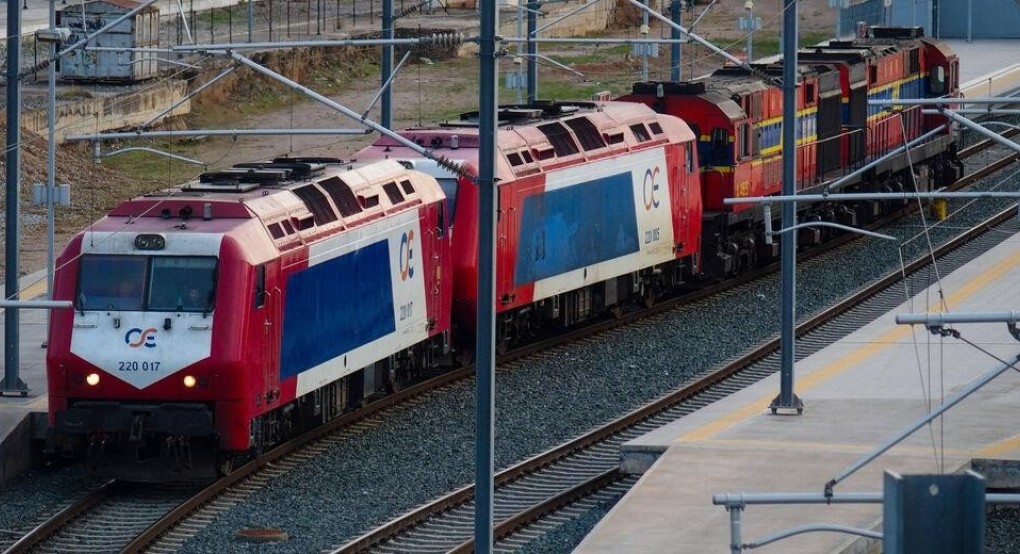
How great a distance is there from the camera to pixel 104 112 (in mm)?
47500

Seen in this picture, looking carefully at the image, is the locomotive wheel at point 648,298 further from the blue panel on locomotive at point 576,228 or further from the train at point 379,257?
the blue panel on locomotive at point 576,228

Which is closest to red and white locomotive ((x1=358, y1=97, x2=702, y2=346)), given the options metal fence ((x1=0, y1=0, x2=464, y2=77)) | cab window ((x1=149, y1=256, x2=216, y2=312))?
cab window ((x1=149, y1=256, x2=216, y2=312))

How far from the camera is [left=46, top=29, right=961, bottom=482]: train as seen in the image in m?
21.0

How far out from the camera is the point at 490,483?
1457cm

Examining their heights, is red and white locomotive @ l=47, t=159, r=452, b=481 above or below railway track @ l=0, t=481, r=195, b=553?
above

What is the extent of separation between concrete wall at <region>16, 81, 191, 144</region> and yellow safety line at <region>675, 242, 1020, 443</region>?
19503mm

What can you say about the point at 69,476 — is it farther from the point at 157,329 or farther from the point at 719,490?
the point at 719,490

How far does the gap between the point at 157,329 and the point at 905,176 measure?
84.4ft

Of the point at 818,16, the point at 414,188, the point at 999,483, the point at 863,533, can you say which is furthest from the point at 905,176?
the point at 818,16

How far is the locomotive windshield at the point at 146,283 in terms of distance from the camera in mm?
21141

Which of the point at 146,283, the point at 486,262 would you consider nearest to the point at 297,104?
the point at 146,283

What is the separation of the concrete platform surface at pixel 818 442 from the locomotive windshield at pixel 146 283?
4686mm

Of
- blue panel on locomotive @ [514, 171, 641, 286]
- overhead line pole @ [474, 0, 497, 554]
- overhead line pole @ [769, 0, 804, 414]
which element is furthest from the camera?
blue panel on locomotive @ [514, 171, 641, 286]

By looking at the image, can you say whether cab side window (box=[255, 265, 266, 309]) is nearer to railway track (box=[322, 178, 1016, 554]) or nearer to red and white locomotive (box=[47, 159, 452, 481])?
red and white locomotive (box=[47, 159, 452, 481])
